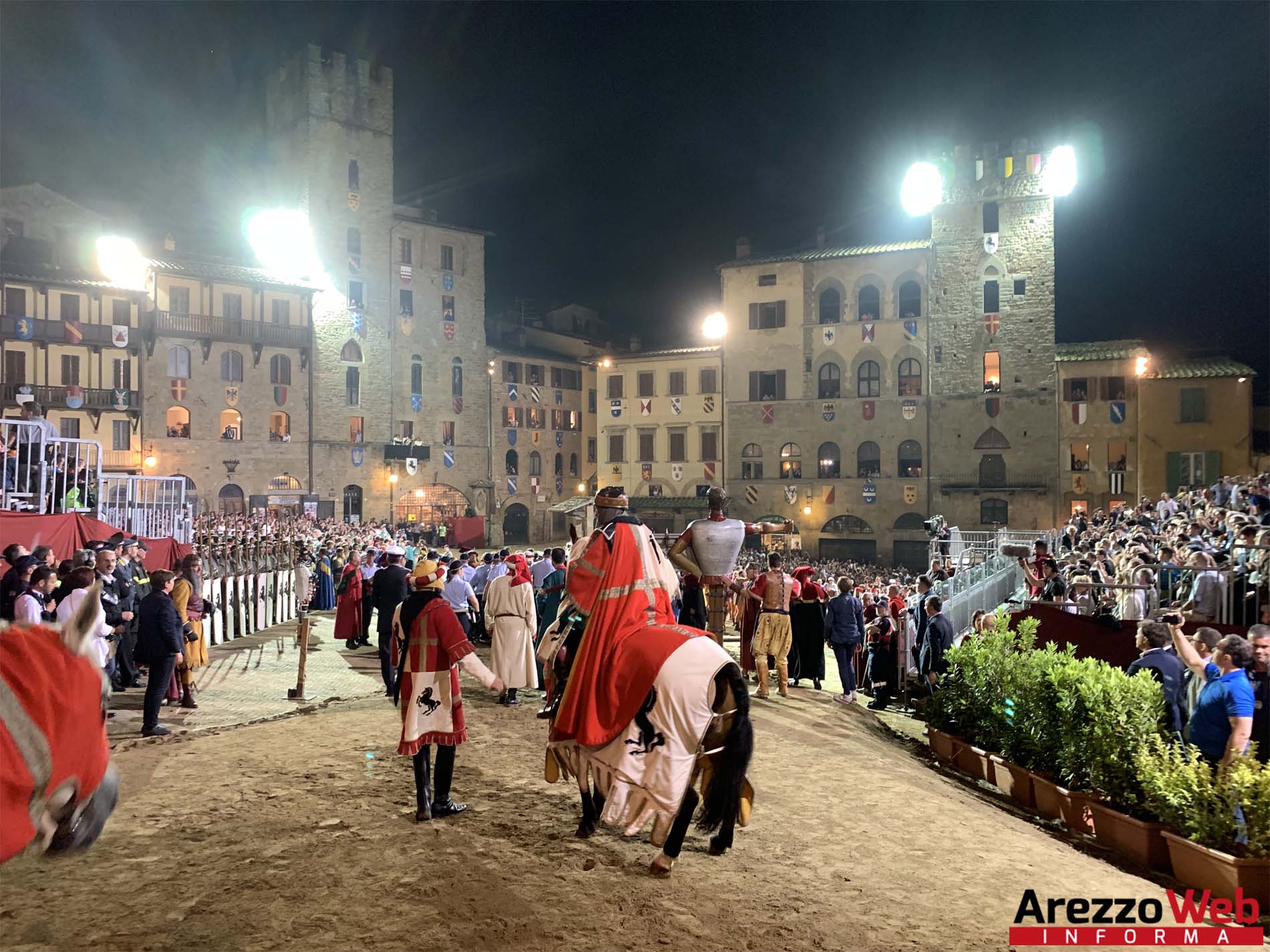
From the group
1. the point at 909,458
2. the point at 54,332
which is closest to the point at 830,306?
the point at 909,458

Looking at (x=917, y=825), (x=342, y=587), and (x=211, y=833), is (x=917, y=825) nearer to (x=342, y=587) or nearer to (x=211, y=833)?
(x=211, y=833)

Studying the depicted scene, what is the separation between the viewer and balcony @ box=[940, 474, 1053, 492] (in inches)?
1700

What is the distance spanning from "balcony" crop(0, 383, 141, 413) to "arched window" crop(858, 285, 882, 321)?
37144mm

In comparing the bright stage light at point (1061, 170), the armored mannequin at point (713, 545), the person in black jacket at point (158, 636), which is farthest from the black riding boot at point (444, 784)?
the bright stage light at point (1061, 170)

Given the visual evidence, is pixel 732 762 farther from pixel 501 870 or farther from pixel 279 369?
pixel 279 369

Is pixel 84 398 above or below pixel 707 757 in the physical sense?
above

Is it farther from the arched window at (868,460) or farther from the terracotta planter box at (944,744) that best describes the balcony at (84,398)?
the terracotta planter box at (944,744)

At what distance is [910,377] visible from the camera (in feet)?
151

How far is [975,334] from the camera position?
44.8 meters

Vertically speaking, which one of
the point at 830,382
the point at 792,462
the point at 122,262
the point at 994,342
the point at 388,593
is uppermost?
the point at 122,262

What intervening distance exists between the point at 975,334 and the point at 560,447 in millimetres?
27937

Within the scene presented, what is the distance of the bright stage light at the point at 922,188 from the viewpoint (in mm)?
45312

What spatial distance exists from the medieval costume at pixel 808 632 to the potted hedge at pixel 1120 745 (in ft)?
17.9

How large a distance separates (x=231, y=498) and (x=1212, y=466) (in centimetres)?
4822
